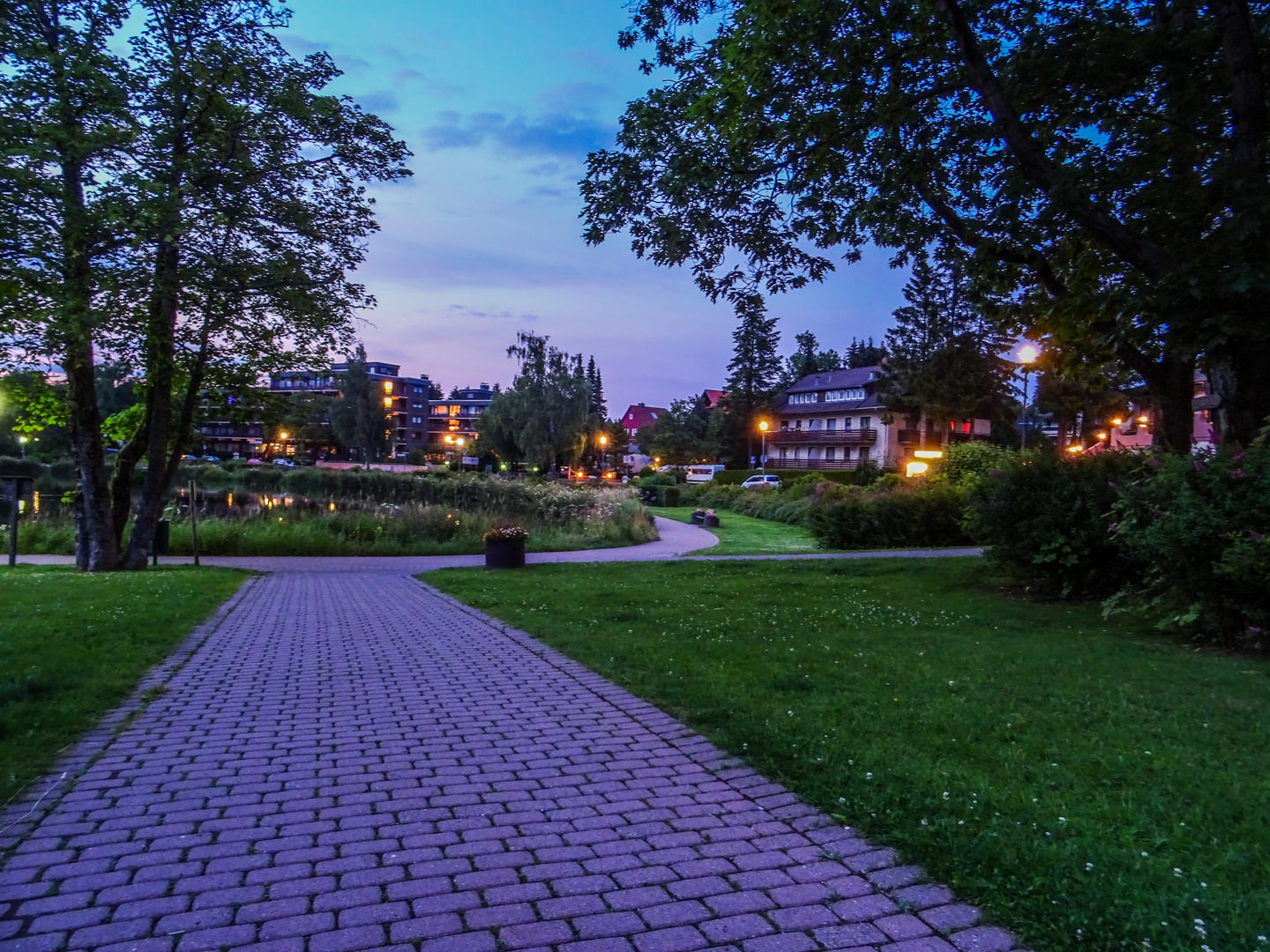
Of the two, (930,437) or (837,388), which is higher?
(837,388)

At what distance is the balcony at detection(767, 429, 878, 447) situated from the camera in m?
63.3

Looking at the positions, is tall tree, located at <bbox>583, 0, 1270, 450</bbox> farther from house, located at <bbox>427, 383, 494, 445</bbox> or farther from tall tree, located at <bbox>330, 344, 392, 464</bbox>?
house, located at <bbox>427, 383, 494, 445</bbox>

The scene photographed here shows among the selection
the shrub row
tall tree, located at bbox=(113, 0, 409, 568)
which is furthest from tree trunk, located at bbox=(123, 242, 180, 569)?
the shrub row

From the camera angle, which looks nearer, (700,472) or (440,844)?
(440,844)

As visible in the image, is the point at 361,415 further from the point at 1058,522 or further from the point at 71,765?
the point at 71,765

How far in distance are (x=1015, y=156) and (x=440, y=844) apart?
31.5 ft

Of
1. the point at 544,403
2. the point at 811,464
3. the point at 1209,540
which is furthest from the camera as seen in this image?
the point at 811,464

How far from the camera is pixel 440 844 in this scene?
3432 mm

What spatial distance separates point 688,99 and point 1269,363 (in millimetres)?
7591

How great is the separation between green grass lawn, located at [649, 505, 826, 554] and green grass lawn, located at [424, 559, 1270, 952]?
37.8 ft

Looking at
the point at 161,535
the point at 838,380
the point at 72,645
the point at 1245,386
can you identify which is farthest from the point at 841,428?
the point at 72,645

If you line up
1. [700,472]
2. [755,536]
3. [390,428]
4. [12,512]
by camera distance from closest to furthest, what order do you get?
[12,512], [755,536], [700,472], [390,428]

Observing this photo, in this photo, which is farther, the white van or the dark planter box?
the white van

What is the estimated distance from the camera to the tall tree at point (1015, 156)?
29.4 ft
